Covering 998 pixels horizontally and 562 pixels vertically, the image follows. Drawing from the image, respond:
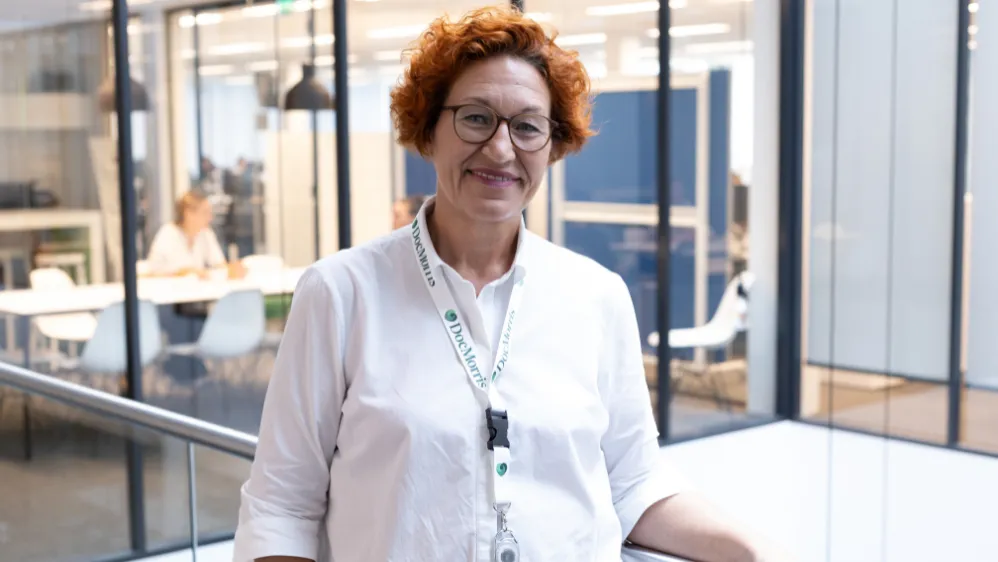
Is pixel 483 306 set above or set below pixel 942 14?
below

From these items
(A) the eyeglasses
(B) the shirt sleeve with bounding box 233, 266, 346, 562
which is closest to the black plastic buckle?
(B) the shirt sleeve with bounding box 233, 266, 346, 562

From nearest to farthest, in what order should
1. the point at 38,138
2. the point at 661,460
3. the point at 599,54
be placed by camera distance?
the point at 661,460 < the point at 38,138 < the point at 599,54

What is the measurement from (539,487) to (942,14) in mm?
7203

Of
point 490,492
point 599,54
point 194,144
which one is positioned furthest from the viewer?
point 599,54

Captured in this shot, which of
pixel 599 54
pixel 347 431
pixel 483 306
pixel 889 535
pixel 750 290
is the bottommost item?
pixel 889 535

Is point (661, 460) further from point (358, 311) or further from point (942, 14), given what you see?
point (942, 14)

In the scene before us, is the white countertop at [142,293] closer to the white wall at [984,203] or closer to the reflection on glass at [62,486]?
the reflection on glass at [62,486]

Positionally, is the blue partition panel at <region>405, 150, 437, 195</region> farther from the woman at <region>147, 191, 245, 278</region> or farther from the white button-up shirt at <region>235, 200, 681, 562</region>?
the white button-up shirt at <region>235, 200, 681, 562</region>

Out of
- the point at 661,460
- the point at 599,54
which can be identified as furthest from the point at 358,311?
the point at 599,54

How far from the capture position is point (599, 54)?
7.56 m

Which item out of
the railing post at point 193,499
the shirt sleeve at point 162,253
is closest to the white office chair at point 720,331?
the shirt sleeve at point 162,253

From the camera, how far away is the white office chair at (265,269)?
256 inches

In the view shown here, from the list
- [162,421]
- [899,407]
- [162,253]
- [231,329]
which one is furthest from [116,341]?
[899,407]

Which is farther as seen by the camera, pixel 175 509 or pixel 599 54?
pixel 599 54
